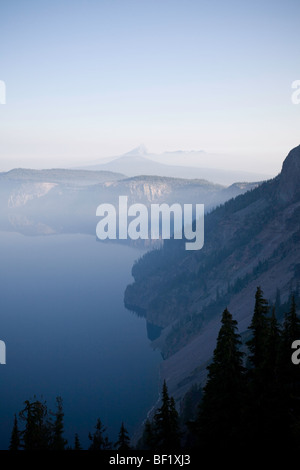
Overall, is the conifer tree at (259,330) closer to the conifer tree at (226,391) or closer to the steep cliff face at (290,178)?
the conifer tree at (226,391)

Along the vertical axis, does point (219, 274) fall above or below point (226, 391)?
above

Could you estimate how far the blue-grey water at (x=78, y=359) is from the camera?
7369 centimetres

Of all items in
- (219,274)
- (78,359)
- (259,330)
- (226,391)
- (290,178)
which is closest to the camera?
(226,391)

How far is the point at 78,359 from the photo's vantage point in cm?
9619

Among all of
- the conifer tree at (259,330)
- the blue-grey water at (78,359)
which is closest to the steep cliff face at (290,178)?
the blue-grey water at (78,359)

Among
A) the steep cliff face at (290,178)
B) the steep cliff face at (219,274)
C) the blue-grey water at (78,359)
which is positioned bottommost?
the blue-grey water at (78,359)

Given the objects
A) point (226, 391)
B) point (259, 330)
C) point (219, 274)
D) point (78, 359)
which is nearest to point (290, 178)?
point (219, 274)

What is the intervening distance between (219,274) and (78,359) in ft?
163

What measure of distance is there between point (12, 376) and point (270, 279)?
61.1m

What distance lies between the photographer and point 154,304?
440 ft

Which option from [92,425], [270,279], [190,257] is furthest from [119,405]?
[190,257]

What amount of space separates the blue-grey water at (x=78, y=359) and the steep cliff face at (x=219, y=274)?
22.3 feet

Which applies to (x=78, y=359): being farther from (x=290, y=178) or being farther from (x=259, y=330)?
(x=290, y=178)

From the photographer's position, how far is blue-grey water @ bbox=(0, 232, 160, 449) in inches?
2901
